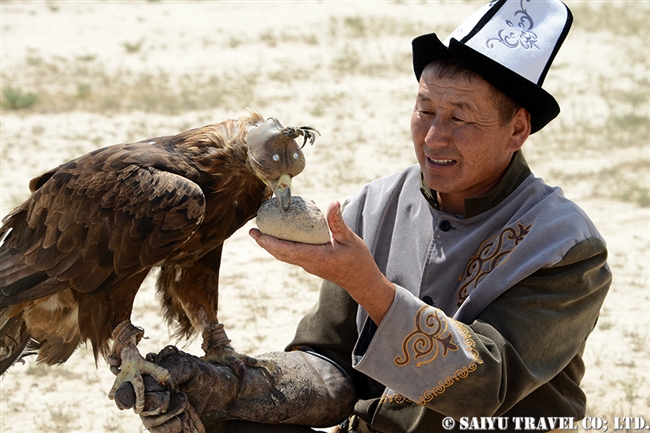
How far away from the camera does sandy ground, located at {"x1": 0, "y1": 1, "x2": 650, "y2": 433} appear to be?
491cm

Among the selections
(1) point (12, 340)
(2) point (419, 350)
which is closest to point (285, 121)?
(1) point (12, 340)

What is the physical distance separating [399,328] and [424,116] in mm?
839

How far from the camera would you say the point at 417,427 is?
283 cm

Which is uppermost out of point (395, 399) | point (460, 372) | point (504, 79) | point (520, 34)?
point (520, 34)

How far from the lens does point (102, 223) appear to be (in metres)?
3.20

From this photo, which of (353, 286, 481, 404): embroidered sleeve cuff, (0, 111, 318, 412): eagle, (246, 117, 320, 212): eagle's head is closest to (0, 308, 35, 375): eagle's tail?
(0, 111, 318, 412): eagle

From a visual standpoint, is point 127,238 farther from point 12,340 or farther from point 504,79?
point 504,79

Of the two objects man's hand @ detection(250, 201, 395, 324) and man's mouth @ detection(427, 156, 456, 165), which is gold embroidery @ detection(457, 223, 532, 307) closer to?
man's mouth @ detection(427, 156, 456, 165)

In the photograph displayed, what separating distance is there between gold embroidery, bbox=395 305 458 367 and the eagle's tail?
1.86 m

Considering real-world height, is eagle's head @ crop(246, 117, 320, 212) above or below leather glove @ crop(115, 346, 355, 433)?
above

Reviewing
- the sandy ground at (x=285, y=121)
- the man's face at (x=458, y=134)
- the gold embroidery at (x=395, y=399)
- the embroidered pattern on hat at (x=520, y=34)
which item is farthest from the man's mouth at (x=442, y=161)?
the sandy ground at (x=285, y=121)

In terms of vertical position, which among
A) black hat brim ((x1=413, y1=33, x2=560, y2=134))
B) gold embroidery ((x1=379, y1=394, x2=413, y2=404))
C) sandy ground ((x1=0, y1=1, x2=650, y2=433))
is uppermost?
black hat brim ((x1=413, y1=33, x2=560, y2=134))

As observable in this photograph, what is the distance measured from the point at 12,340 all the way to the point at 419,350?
1965mm

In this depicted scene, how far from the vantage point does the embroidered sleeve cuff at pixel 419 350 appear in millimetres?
2504
